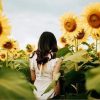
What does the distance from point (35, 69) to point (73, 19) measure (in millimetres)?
912

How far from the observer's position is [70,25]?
16.4 feet

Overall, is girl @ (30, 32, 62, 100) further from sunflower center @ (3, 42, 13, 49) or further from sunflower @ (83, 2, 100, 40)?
sunflower center @ (3, 42, 13, 49)

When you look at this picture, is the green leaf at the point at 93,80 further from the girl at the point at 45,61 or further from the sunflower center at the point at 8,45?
the sunflower center at the point at 8,45

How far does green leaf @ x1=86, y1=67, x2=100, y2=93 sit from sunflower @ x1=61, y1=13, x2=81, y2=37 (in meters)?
3.55

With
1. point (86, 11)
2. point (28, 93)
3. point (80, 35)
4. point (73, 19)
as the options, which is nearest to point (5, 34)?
point (28, 93)

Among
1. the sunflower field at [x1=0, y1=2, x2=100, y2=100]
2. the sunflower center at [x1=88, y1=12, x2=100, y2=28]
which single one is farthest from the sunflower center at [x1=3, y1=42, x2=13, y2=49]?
the sunflower center at [x1=88, y1=12, x2=100, y2=28]

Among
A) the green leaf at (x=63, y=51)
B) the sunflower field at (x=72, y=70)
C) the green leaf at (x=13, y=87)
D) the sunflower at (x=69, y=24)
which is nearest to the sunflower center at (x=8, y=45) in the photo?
the sunflower field at (x=72, y=70)

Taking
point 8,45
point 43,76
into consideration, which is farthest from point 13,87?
point 8,45

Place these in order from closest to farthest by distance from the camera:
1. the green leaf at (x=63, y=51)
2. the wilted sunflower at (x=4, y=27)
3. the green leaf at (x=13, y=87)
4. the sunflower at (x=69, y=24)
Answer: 1. the green leaf at (x=13, y=87)
2. the wilted sunflower at (x=4, y=27)
3. the green leaf at (x=63, y=51)
4. the sunflower at (x=69, y=24)

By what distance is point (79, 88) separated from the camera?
3.24 metres

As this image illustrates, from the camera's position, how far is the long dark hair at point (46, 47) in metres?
5.03

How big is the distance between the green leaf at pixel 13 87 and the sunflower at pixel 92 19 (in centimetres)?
200

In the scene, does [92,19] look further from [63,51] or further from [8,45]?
[8,45]

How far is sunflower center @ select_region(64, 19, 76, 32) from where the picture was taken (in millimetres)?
4841
